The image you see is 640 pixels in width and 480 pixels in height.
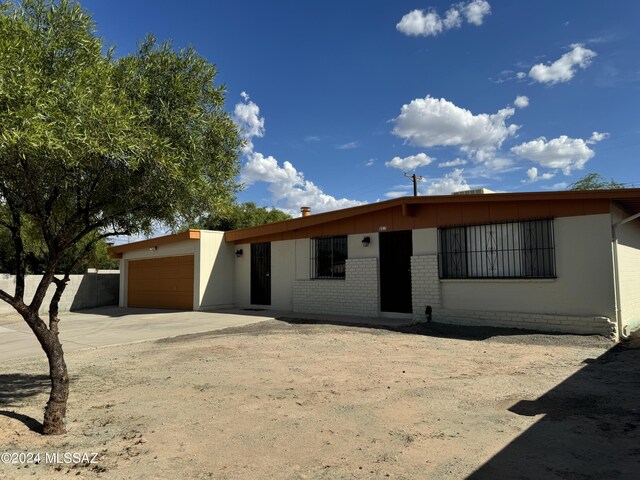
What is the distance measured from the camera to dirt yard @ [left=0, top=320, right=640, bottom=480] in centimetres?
369

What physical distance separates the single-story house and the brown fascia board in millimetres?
32

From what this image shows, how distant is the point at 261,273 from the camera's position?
17547 mm

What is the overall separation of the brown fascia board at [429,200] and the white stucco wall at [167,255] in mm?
1407

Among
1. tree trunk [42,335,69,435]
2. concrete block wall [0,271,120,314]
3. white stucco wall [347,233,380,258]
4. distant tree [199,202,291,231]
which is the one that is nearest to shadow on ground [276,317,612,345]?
white stucco wall [347,233,380,258]

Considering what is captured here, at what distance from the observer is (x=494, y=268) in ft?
36.2

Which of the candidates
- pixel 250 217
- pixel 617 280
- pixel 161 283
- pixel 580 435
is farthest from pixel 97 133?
pixel 250 217

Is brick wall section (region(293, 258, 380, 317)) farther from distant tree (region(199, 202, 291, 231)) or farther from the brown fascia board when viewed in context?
distant tree (region(199, 202, 291, 231))

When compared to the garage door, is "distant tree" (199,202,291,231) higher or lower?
higher

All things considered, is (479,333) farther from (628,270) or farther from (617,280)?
(628,270)

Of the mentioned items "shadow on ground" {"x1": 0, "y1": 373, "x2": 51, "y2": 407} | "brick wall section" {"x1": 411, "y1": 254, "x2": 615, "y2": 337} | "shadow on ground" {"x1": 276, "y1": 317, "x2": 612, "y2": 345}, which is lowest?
"shadow on ground" {"x1": 0, "y1": 373, "x2": 51, "y2": 407}

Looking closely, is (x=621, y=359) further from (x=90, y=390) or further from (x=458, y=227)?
(x=90, y=390)

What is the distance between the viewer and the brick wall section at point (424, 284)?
11977 mm

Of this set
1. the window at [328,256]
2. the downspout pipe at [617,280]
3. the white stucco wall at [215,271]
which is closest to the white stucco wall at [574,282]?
the downspout pipe at [617,280]

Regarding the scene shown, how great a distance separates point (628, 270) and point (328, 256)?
8.17 m
